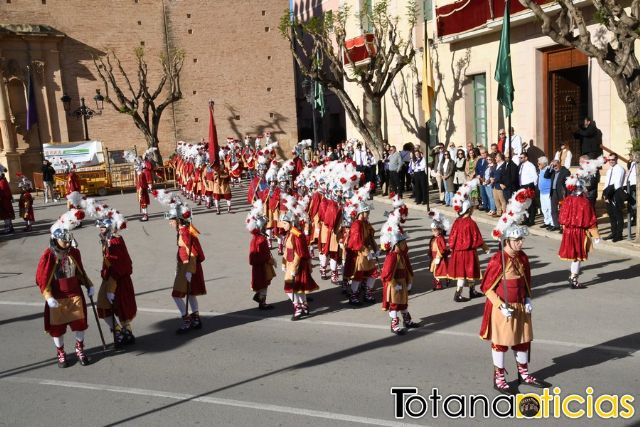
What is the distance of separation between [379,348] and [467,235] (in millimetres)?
2795

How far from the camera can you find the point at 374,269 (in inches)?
393

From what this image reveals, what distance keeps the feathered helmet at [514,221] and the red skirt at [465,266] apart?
302 centimetres

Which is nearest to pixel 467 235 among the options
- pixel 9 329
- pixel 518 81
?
pixel 9 329

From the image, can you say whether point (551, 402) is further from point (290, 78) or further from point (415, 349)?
point (290, 78)

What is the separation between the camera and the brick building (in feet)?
112

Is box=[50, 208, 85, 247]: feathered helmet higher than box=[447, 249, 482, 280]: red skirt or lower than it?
higher

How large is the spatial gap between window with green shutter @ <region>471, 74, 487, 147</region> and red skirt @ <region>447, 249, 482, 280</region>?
1395 centimetres

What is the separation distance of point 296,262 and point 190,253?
1609 millimetres

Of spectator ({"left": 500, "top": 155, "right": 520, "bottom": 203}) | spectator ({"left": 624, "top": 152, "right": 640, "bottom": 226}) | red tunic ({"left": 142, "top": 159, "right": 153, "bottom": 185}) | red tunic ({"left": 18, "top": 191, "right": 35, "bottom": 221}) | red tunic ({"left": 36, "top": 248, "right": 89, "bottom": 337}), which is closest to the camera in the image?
red tunic ({"left": 36, "top": 248, "right": 89, "bottom": 337})

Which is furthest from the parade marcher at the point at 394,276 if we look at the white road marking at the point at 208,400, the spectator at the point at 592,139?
the spectator at the point at 592,139

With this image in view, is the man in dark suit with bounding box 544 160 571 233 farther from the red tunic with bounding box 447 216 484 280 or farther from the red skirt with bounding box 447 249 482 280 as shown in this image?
the red skirt with bounding box 447 249 482 280

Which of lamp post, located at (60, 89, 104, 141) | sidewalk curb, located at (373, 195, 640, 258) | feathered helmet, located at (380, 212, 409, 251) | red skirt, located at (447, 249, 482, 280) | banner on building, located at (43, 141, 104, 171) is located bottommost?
sidewalk curb, located at (373, 195, 640, 258)

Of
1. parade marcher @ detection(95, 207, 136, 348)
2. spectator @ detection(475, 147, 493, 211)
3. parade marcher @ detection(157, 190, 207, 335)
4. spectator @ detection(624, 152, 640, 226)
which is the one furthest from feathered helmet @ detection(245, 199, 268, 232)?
spectator @ detection(475, 147, 493, 211)

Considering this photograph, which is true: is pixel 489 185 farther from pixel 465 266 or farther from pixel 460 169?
pixel 465 266
